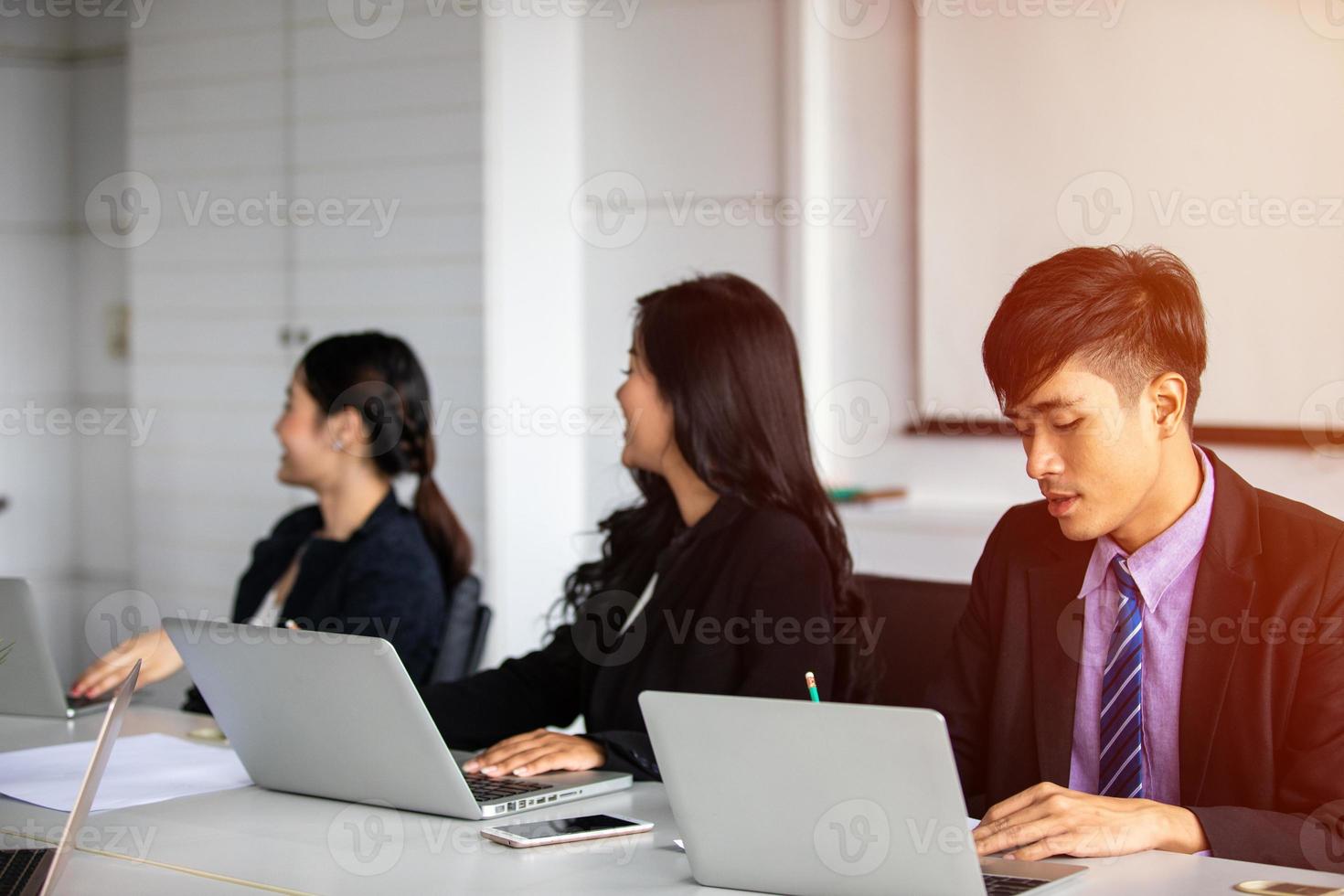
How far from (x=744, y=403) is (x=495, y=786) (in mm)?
724

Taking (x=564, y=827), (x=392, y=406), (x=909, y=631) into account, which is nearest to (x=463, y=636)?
(x=392, y=406)

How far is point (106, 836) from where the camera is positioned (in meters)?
1.72

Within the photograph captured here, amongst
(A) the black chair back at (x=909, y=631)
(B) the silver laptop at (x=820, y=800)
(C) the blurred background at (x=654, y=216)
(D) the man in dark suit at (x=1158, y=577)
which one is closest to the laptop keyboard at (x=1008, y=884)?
(B) the silver laptop at (x=820, y=800)

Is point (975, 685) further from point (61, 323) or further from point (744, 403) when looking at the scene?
point (61, 323)

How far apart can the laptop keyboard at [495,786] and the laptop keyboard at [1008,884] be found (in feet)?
2.06

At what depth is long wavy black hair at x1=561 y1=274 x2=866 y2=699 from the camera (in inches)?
90.9

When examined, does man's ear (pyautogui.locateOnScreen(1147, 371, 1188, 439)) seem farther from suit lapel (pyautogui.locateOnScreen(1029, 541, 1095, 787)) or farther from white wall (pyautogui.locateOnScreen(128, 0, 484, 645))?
white wall (pyautogui.locateOnScreen(128, 0, 484, 645))

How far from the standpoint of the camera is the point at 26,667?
90.0 inches

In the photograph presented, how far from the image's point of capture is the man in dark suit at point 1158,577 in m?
1.71

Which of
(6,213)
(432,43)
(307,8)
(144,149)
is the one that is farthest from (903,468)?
(6,213)

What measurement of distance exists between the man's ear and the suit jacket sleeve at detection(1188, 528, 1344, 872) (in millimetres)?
226

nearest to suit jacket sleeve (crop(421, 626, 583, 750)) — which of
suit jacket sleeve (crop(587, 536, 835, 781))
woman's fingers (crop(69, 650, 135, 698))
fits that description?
suit jacket sleeve (crop(587, 536, 835, 781))

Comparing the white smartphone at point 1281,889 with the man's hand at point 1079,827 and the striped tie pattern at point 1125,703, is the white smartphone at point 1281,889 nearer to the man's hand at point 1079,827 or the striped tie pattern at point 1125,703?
the man's hand at point 1079,827

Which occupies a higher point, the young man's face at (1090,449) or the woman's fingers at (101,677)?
the young man's face at (1090,449)
